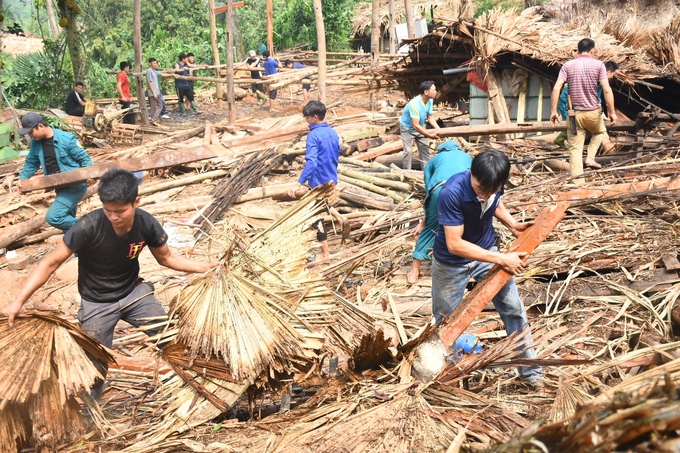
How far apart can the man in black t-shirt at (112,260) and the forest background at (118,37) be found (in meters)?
12.5

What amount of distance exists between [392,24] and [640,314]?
43.5 feet

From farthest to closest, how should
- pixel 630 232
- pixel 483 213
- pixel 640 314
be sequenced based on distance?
pixel 630 232, pixel 640 314, pixel 483 213

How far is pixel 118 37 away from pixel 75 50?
11.8m

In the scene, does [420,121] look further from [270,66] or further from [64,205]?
[270,66]

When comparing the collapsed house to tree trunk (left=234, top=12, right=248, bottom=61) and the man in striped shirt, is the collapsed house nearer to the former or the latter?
the man in striped shirt

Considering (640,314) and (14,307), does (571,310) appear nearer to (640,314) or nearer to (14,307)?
(640,314)

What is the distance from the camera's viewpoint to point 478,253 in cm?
307

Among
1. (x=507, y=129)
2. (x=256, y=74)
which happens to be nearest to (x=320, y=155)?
(x=507, y=129)

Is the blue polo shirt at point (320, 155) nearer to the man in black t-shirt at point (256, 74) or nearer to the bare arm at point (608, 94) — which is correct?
the bare arm at point (608, 94)

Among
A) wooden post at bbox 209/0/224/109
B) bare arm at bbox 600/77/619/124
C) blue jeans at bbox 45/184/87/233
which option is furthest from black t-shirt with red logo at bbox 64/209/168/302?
wooden post at bbox 209/0/224/109

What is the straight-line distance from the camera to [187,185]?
9594 mm

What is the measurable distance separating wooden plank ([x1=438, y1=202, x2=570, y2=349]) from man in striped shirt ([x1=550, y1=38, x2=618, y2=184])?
3538 mm

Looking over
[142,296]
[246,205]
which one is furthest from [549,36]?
[142,296]

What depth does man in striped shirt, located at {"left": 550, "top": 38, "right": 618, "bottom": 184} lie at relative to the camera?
6500 mm
